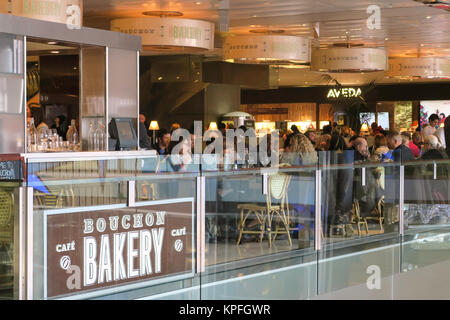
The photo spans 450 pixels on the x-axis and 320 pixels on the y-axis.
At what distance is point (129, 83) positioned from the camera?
31.9 ft

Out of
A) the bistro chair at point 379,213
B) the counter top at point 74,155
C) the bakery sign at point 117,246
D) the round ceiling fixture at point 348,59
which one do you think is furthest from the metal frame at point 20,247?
the round ceiling fixture at point 348,59

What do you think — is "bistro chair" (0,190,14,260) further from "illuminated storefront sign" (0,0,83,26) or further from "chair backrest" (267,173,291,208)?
"illuminated storefront sign" (0,0,83,26)

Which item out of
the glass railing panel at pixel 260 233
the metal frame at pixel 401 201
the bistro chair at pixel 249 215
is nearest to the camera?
the glass railing panel at pixel 260 233

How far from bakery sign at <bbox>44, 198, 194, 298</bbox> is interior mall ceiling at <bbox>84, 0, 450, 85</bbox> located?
3.97 m

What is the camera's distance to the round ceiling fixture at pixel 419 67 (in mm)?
16922

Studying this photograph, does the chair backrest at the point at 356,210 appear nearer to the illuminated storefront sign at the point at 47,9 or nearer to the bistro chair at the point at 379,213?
the bistro chair at the point at 379,213

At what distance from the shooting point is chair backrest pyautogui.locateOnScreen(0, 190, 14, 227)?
4.13 meters

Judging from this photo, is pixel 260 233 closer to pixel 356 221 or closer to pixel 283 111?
pixel 356 221

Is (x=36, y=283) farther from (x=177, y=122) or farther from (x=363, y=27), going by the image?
(x=177, y=122)

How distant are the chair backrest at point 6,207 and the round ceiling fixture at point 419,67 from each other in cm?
1393

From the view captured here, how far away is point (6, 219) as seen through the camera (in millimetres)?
4152

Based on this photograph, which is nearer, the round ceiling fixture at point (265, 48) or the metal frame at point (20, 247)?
the metal frame at point (20, 247)

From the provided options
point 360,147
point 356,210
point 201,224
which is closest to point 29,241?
point 201,224

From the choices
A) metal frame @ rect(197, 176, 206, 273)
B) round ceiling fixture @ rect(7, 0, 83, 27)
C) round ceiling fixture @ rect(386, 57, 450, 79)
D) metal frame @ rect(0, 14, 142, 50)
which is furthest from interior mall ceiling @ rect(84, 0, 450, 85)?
metal frame @ rect(197, 176, 206, 273)
